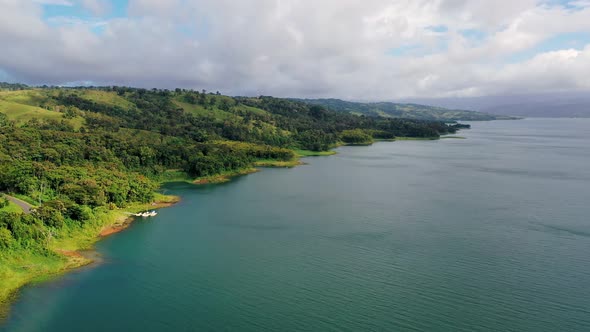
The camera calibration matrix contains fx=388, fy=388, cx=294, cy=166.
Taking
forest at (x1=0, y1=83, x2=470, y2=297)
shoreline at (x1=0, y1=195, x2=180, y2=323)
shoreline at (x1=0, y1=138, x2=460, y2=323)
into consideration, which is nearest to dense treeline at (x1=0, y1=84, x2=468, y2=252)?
forest at (x1=0, y1=83, x2=470, y2=297)

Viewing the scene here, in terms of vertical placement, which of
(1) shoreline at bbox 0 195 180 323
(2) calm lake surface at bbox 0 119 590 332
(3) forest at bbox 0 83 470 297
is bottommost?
(2) calm lake surface at bbox 0 119 590 332


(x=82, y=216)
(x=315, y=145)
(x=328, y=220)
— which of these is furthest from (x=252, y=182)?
(x=315, y=145)

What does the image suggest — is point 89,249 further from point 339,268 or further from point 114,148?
point 114,148

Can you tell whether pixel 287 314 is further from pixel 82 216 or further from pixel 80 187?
pixel 80 187

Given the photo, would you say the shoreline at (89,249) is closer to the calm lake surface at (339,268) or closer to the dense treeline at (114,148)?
the calm lake surface at (339,268)

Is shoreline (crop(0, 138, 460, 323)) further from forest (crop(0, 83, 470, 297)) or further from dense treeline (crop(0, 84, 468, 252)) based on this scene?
dense treeline (crop(0, 84, 468, 252))

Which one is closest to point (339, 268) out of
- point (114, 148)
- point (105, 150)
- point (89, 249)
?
point (89, 249)
